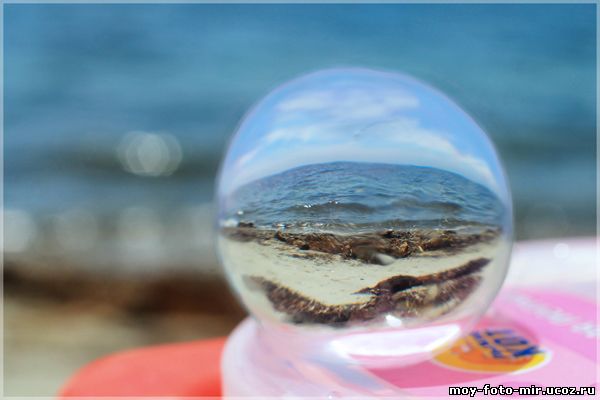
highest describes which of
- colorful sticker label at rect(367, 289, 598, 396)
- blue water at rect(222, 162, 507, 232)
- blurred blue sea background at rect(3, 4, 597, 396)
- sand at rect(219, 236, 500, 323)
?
blurred blue sea background at rect(3, 4, 597, 396)

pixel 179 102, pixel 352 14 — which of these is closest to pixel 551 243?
pixel 179 102

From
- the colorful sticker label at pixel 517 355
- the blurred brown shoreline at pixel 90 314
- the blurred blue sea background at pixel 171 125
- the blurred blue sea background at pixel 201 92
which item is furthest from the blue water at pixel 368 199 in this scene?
the blurred blue sea background at pixel 201 92

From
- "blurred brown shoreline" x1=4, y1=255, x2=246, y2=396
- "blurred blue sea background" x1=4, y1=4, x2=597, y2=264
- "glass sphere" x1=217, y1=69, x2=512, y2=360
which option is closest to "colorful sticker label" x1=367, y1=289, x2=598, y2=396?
"glass sphere" x1=217, y1=69, x2=512, y2=360

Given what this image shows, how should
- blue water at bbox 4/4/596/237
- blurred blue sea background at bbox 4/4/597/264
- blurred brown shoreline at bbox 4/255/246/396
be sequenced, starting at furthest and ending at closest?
1. blue water at bbox 4/4/596/237
2. blurred blue sea background at bbox 4/4/597/264
3. blurred brown shoreline at bbox 4/255/246/396

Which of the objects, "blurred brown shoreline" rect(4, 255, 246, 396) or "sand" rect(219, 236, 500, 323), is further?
"blurred brown shoreline" rect(4, 255, 246, 396)

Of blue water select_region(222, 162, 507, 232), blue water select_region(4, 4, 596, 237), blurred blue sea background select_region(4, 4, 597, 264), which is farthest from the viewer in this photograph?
blue water select_region(4, 4, 596, 237)

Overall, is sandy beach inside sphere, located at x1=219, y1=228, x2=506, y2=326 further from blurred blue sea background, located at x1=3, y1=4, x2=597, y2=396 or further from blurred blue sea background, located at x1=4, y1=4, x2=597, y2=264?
blurred blue sea background, located at x1=4, y1=4, x2=597, y2=264
